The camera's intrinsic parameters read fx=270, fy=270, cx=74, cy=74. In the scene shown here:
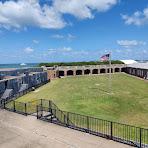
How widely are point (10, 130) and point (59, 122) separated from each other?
3.98 m

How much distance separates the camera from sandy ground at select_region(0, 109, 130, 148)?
→ 697 inches

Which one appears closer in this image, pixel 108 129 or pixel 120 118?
pixel 108 129

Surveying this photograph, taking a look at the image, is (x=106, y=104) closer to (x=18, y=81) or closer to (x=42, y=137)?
(x=18, y=81)

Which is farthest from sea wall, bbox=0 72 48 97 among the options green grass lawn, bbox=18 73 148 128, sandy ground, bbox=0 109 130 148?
sandy ground, bbox=0 109 130 148

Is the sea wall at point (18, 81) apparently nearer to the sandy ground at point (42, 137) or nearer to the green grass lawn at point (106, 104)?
Result: the green grass lawn at point (106, 104)

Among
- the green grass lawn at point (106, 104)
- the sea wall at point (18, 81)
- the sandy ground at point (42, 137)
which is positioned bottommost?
the green grass lawn at point (106, 104)

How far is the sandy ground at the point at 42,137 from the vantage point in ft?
58.1

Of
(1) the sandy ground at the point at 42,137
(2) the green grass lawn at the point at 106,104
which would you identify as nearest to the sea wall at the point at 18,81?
(2) the green grass lawn at the point at 106,104

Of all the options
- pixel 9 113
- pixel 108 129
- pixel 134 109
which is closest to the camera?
pixel 108 129

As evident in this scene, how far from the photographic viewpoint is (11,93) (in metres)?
41.2

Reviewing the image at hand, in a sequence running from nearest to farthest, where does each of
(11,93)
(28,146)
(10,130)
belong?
(28,146), (10,130), (11,93)

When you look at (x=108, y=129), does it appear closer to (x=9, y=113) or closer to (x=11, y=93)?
(x=9, y=113)

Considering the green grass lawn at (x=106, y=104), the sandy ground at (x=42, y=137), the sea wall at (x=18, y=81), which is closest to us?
the sandy ground at (x=42, y=137)

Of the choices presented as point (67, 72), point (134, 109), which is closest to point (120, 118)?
point (134, 109)
